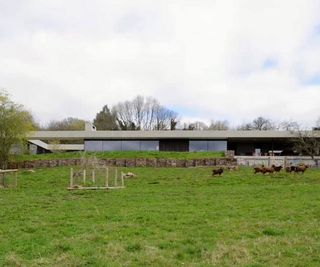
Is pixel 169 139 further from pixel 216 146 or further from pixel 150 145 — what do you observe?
pixel 216 146

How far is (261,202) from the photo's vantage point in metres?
14.0

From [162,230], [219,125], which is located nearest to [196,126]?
[219,125]

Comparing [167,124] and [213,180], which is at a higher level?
[167,124]

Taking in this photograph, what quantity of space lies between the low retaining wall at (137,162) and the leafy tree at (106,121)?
41413 mm

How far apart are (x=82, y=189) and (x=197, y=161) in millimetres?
21097

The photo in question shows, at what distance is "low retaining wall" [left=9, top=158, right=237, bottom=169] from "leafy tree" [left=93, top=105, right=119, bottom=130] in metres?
41.4

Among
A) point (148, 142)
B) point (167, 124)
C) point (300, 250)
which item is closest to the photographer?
point (300, 250)

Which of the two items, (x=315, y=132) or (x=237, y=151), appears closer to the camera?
(x=315, y=132)

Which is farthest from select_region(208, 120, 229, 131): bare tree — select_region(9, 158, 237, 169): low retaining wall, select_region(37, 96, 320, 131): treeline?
select_region(9, 158, 237, 169): low retaining wall

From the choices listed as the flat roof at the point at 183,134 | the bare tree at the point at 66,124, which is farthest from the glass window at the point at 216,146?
the bare tree at the point at 66,124

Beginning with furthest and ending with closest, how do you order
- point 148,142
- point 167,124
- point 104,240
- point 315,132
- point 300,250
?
point 167,124
point 148,142
point 315,132
point 104,240
point 300,250

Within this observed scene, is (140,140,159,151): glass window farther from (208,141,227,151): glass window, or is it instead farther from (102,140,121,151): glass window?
(208,141,227,151): glass window

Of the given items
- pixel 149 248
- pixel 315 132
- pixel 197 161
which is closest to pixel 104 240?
pixel 149 248

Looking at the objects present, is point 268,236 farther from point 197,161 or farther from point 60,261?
point 197,161
